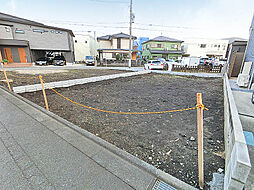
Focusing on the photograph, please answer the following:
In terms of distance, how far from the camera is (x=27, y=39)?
2025 centimetres

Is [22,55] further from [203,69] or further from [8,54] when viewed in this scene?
[203,69]

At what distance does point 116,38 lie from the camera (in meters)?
29.8

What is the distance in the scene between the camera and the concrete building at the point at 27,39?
59.3 ft

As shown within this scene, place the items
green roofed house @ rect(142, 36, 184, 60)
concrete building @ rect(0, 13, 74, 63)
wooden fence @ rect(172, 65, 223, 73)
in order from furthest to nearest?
1. green roofed house @ rect(142, 36, 184, 60)
2. concrete building @ rect(0, 13, 74, 63)
3. wooden fence @ rect(172, 65, 223, 73)

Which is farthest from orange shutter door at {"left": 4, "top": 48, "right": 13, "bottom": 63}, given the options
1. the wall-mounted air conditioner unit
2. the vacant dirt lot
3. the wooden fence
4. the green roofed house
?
the wall-mounted air conditioner unit

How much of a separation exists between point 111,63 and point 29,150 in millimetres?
23617

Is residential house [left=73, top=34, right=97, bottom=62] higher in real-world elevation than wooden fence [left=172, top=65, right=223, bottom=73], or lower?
higher

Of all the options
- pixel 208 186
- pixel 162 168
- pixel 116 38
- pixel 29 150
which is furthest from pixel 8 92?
pixel 116 38

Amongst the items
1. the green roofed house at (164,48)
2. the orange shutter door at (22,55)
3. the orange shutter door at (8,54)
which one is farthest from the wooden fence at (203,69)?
the orange shutter door at (8,54)

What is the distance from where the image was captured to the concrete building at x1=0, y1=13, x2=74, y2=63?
18062mm

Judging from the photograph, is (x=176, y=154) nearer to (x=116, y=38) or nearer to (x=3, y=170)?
(x=3, y=170)

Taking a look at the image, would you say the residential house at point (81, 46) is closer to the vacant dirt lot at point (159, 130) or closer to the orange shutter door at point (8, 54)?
the orange shutter door at point (8, 54)

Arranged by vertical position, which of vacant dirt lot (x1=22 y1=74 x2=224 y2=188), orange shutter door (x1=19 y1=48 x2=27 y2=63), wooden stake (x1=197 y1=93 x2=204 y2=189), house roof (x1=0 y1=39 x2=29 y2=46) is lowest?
vacant dirt lot (x1=22 y1=74 x2=224 y2=188)

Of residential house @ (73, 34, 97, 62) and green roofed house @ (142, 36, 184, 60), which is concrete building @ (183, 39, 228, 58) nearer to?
green roofed house @ (142, 36, 184, 60)
